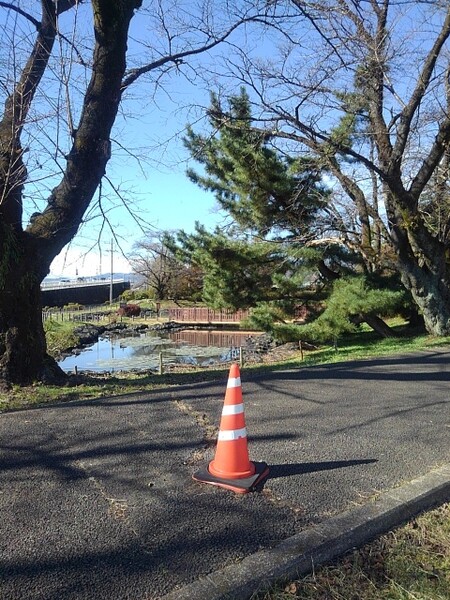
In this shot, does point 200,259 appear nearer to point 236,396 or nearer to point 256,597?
point 236,396

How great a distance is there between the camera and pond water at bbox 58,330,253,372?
23781 mm

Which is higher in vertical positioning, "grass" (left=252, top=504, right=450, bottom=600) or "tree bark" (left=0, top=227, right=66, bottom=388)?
"tree bark" (left=0, top=227, right=66, bottom=388)

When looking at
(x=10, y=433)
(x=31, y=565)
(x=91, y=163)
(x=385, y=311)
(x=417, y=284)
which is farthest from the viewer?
(x=385, y=311)

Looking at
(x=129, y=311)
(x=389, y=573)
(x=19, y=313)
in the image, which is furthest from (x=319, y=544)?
(x=129, y=311)

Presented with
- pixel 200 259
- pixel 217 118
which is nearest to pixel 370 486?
pixel 217 118

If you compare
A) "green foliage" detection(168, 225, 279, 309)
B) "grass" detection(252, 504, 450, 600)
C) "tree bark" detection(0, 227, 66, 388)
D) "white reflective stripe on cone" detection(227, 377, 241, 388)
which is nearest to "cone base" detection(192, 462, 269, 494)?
"white reflective stripe on cone" detection(227, 377, 241, 388)

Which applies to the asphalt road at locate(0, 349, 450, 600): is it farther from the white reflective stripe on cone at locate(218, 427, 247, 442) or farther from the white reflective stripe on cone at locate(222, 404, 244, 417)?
the white reflective stripe on cone at locate(222, 404, 244, 417)

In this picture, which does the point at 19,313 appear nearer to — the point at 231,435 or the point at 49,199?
the point at 49,199

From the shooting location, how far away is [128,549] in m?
2.67

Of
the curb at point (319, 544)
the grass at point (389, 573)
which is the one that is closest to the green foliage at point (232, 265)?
the curb at point (319, 544)

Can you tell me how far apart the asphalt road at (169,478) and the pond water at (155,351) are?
15.3 metres

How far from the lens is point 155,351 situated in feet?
96.3

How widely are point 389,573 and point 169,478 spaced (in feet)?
5.26

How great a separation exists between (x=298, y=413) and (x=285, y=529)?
2529 millimetres
